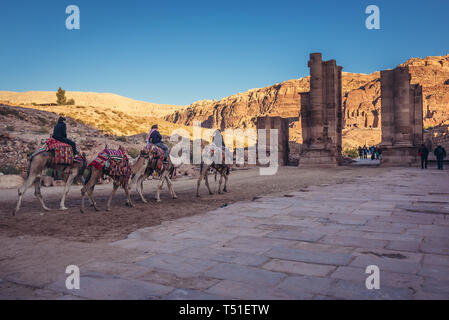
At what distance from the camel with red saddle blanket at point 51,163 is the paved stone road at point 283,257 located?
3.86m

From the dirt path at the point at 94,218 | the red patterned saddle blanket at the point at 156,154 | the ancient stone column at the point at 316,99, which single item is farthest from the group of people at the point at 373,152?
the dirt path at the point at 94,218

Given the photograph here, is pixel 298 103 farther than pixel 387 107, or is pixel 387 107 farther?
pixel 298 103

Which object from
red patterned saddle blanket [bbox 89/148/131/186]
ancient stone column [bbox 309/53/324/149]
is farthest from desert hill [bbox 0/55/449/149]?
red patterned saddle blanket [bbox 89/148/131/186]

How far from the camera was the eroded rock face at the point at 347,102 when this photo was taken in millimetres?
111250

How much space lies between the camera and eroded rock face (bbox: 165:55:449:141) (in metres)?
111

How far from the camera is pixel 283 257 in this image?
457 cm

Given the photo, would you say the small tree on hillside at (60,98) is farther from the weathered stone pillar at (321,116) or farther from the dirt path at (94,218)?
the dirt path at (94,218)

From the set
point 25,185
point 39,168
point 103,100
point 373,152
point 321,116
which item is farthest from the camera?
point 103,100

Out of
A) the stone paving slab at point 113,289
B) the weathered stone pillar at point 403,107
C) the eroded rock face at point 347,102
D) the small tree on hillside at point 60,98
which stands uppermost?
the eroded rock face at point 347,102

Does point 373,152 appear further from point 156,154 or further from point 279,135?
point 156,154

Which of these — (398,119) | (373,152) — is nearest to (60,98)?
(373,152)

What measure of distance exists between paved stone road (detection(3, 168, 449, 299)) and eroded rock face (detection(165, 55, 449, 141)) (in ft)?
334

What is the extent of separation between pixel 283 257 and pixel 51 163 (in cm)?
682

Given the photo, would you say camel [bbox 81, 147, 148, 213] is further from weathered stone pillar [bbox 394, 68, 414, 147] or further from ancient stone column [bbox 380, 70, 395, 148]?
ancient stone column [bbox 380, 70, 395, 148]
